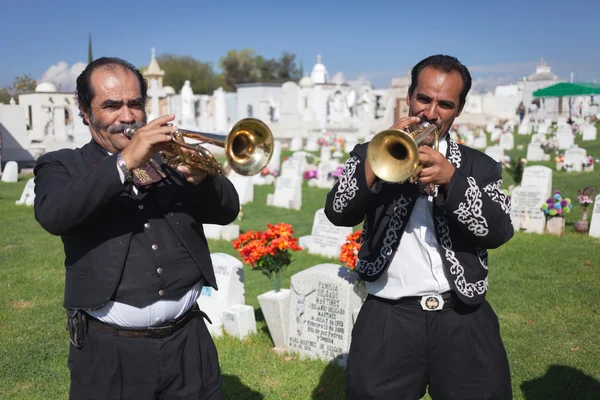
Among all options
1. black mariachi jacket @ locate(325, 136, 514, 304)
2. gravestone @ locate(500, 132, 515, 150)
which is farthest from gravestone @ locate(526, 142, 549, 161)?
black mariachi jacket @ locate(325, 136, 514, 304)

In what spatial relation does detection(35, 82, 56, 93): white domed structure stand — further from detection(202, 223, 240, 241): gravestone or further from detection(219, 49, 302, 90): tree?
detection(219, 49, 302, 90): tree

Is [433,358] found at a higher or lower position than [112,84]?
lower

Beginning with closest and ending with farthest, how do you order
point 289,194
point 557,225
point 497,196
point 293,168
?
point 497,196 < point 557,225 < point 289,194 < point 293,168

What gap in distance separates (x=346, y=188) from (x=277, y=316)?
3587 mm

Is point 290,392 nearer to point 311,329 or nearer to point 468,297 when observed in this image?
point 311,329

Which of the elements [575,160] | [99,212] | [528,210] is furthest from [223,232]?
[575,160]

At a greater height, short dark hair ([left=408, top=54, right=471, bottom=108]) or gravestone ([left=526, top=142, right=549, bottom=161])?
short dark hair ([left=408, top=54, right=471, bottom=108])

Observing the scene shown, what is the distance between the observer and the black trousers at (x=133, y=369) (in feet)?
8.54

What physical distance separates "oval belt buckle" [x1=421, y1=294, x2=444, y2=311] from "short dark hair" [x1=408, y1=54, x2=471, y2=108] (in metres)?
0.96

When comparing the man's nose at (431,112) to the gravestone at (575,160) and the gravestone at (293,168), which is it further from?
the gravestone at (575,160)

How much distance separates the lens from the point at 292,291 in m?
5.82

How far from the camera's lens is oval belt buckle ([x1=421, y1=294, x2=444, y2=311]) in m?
2.79

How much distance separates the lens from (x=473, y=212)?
2631mm

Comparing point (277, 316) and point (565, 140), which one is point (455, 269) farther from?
point (565, 140)
